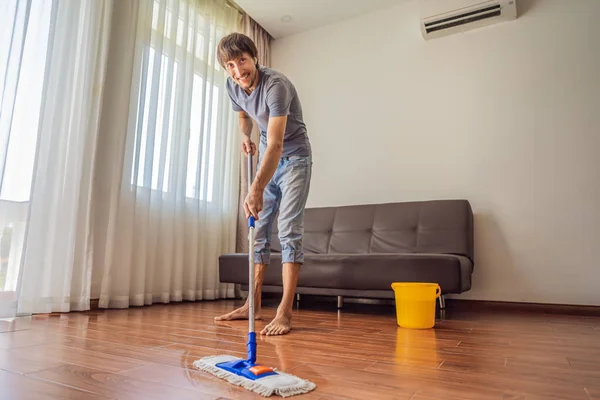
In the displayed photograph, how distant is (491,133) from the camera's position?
9.67 feet

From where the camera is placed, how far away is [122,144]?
2.45 meters

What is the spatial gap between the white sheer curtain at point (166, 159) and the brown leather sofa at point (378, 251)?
41 cm

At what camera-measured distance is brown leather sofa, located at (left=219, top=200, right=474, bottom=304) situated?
2.23 m

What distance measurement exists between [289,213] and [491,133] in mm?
2011

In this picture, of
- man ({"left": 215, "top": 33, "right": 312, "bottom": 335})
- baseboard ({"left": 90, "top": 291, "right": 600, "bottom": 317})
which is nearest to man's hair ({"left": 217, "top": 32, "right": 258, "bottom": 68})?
man ({"left": 215, "top": 33, "right": 312, "bottom": 335})

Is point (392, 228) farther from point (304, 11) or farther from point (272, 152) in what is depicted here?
point (304, 11)

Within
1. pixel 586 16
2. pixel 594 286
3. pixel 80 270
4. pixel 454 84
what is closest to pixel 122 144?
pixel 80 270

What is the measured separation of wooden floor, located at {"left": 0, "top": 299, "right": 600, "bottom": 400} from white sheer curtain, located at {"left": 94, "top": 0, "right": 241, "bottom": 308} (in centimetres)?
67

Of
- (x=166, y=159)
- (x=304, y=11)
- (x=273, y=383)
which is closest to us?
(x=273, y=383)

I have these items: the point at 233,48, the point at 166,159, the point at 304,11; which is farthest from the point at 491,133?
the point at 166,159

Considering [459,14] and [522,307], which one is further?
[459,14]

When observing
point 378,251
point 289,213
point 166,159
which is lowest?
point 378,251

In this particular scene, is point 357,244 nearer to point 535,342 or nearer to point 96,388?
point 535,342

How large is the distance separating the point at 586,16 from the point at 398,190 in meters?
1.78
